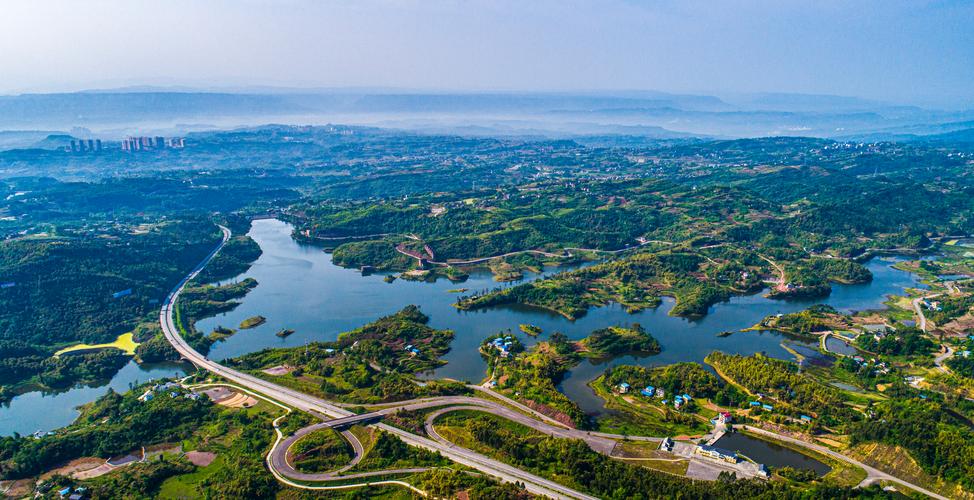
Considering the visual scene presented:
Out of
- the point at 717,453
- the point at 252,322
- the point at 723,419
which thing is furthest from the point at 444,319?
the point at 717,453

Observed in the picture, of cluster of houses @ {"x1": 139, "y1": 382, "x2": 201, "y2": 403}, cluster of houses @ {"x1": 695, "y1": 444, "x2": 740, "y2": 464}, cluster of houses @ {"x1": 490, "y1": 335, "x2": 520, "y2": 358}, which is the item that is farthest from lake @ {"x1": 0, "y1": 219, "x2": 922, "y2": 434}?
cluster of houses @ {"x1": 695, "y1": 444, "x2": 740, "y2": 464}

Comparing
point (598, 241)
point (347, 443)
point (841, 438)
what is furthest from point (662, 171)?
point (347, 443)

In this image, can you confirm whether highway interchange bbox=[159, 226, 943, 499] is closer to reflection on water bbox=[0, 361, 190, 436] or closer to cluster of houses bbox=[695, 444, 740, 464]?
cluster of houses bbox=[695, 444, 740, 464]

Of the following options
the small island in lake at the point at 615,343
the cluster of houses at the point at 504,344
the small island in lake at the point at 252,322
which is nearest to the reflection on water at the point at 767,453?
the small island in lake at the point at 615,343

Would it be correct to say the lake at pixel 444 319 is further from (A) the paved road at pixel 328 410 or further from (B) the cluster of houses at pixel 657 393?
(A) the paved road at pixel 328 410

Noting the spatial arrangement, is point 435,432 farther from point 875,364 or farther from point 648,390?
point 875,364
